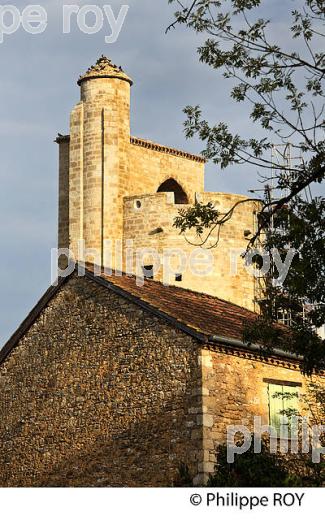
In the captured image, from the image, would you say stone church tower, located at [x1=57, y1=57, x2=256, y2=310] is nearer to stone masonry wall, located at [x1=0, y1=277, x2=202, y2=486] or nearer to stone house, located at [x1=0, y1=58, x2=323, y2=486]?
stone house, located at [x1=0, y1=58, x2=323, y2=486]

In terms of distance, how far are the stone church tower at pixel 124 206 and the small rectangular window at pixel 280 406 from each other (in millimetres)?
17119

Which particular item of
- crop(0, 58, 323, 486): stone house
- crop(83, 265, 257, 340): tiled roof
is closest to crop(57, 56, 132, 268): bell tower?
crop(83, 265, 257, 340): tiled roof

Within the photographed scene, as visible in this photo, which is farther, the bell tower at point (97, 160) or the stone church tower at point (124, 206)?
the bell tower at point (97, 160)

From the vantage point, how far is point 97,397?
83.0 ft

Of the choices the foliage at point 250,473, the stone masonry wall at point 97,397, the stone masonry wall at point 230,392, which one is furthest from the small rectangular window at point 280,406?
the stone masonry wall at point 97,397

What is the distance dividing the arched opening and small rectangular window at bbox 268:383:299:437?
23393 millimetres

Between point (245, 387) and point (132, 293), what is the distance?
111 inches

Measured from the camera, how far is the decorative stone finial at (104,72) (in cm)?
4528

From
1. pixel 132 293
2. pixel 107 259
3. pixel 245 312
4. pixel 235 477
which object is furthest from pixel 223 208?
pixel 235 477

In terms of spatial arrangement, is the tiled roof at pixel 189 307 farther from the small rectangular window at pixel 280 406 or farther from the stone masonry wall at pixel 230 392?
the small rectangular window at pixel 280 406

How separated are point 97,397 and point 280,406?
11.3 ft

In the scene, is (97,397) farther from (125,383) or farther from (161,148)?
(161,148)

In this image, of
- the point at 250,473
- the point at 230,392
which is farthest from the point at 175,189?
the point at 250,473

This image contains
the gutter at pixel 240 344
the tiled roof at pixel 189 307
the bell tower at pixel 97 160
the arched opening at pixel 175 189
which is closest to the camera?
the gutter at pixel 240 344
